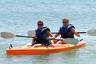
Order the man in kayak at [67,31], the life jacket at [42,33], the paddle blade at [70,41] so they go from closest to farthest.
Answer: the life jacket at [42,33] < the paddle blade at [70,41] < the man in kayak at [67,31]

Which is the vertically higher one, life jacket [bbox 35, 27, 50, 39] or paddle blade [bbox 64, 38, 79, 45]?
life jacket [bbox 35, 27, 50, 39]

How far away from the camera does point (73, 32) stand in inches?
642

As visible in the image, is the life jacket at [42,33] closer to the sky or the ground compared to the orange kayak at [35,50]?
closer to the sky

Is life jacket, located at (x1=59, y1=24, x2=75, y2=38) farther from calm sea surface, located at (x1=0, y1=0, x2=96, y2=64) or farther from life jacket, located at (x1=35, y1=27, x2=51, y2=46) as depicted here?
life jacket, located at (x1=35, y1=27, x2=51, y2=46)

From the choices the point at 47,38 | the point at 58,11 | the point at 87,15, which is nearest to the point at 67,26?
the point at 47,38

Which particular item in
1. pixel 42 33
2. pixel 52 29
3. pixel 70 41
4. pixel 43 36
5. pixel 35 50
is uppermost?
pixel 42 33

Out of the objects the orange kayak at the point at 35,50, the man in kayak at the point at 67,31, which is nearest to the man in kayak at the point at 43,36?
the orange kayak at the point at 35,50

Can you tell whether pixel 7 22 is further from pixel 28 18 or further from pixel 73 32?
pixel 73 32

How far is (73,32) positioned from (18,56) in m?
2.76

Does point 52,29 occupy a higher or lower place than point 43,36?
lower

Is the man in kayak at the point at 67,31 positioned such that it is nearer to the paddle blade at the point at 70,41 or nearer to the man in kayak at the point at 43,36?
the paddle blade at the point at 70,41

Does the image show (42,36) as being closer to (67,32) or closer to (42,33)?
(42,33)

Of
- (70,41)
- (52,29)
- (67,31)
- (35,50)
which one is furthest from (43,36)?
(52,29)

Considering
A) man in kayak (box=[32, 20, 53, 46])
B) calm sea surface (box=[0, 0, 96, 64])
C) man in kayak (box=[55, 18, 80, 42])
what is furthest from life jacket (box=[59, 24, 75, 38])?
man in kayak (box=[32, 20, 53, 46])
